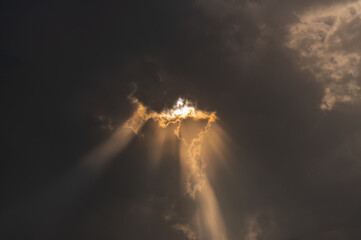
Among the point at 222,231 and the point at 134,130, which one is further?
the point at 222,231

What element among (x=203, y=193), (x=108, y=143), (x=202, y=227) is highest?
(x=108, y=143)

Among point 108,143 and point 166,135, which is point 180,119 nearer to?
point 166,135

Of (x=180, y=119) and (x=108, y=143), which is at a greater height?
(x=180, y=119)

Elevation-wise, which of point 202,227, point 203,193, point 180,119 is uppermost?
point 180,119

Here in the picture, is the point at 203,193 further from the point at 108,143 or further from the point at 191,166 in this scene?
the point at 108,143

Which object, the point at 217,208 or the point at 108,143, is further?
the point at 217,208

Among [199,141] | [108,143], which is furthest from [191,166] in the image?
[108,143]

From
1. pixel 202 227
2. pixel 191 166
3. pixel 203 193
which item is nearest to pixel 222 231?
pixel 202 227

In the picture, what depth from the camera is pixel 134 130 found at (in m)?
40.2

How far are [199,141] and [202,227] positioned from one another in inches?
560

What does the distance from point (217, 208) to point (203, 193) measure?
3915mm

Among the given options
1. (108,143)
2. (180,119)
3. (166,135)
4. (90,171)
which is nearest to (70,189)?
(90,171)

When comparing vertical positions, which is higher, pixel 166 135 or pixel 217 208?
pixel 166 135

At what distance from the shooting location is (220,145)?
4175 centimetres
